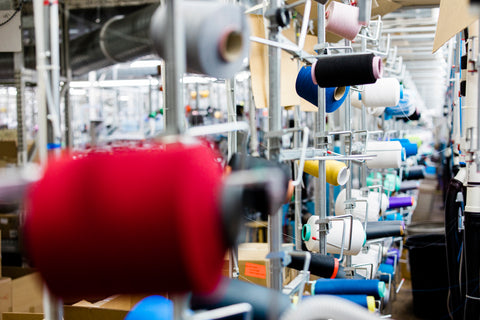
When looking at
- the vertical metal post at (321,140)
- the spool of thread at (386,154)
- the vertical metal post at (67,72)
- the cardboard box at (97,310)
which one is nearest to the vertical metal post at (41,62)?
the vertical metal post at (321,140)

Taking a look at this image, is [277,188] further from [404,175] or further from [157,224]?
[404,175]

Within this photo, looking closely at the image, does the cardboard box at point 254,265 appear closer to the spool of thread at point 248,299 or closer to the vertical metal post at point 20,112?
the spool of thread at point 248,299

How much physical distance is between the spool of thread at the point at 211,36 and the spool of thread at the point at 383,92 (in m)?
1.68

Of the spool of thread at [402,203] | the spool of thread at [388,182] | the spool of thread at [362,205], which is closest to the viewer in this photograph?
the spool of thread at [362,205]

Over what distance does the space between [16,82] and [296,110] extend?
2.58 metres

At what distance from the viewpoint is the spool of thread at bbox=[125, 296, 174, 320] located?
1.14 metres

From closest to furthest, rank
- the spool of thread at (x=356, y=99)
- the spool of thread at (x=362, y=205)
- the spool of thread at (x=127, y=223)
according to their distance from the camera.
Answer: the spool of thread at (x=127, y=223)
the spool of thread at (x=362, y=205)
the spool of thread at (x=356, y=99)

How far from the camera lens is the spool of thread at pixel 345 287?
4.94ft

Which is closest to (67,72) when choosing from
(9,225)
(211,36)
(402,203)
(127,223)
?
(9,225)

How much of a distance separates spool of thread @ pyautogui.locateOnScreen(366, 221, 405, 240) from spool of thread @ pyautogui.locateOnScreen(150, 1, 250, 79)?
69.6 inches

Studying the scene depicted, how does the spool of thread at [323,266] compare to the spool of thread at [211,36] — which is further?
the spool of thread at [323,266]

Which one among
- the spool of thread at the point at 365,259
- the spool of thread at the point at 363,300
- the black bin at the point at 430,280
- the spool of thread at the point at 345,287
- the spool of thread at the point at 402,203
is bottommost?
the black bin at the point at 430,280

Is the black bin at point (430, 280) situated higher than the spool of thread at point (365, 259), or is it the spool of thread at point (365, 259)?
the spool of thread at point (365, 259)

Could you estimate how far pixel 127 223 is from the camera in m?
0.79
